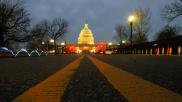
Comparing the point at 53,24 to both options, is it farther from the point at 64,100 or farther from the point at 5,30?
the point at 64,100

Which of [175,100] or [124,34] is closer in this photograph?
[175,100]

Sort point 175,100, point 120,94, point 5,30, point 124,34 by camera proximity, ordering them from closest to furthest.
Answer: point 175,100 < point 120,94 < point 5,30 < point 124,34

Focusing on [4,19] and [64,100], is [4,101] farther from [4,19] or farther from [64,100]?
[4,19]

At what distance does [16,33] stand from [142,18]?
99.4ft

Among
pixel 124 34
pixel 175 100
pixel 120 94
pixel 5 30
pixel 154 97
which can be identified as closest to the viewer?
pixel 175 100

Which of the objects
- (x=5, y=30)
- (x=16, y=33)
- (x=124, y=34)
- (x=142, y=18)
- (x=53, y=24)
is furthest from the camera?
(x=124, y=34)

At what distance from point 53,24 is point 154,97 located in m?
123

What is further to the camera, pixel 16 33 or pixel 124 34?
pixel 124 34

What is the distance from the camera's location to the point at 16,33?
238ft

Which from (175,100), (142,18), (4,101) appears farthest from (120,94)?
(142,18)

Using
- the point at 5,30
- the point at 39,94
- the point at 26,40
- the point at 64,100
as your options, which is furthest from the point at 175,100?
the point at 26,40

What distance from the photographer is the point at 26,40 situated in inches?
2965

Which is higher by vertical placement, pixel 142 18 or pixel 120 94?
pixel 142 18

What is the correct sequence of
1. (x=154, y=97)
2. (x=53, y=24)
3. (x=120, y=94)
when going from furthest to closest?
1. (x=53, y=24)
2. (x=120, y=94)
3. (x=154, y=97)
